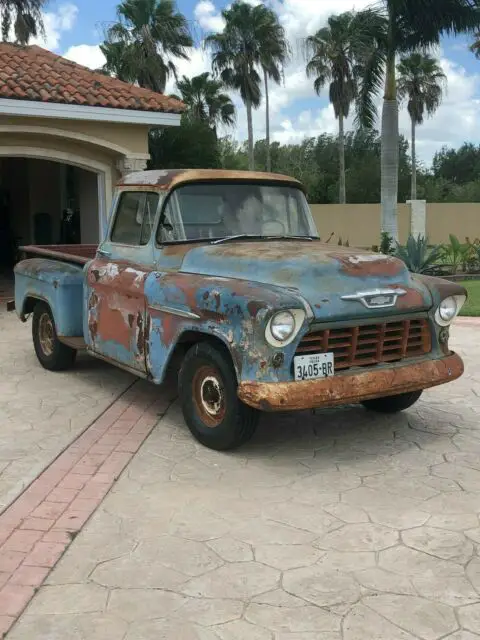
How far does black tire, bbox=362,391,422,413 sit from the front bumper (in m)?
0.70

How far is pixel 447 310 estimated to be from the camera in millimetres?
4852

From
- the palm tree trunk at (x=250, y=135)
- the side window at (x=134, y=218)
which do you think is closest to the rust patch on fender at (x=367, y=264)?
the side window at (x=134, y=218)

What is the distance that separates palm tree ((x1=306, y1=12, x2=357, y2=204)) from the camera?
1355 inches

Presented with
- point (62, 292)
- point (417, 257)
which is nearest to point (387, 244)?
point (417, 257)

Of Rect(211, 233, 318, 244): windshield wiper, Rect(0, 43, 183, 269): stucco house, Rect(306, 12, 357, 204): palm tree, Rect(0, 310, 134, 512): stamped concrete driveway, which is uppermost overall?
Rect(306, 12, 357, 204): palm tree

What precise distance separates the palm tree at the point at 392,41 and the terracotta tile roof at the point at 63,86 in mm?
5913

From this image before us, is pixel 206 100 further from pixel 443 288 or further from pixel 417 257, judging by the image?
pixel 443 288

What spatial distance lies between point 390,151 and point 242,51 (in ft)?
68.9

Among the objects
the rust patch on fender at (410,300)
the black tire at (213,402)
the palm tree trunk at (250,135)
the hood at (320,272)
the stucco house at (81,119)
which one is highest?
the palm tree trunk at (250,135)

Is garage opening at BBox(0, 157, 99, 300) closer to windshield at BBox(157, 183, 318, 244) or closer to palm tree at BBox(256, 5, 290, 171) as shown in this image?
windshield at BBox(157, 183, 318, 244)

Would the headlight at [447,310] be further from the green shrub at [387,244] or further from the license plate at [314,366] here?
the green shrub at [387,244]

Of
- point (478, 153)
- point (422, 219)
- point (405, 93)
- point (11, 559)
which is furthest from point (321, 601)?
point (478, 153)

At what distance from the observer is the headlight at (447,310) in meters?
4.81

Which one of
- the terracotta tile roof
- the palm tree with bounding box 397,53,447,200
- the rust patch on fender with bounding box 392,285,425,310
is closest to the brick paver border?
the rust patch on fender with bounding box 392,285,425,310
